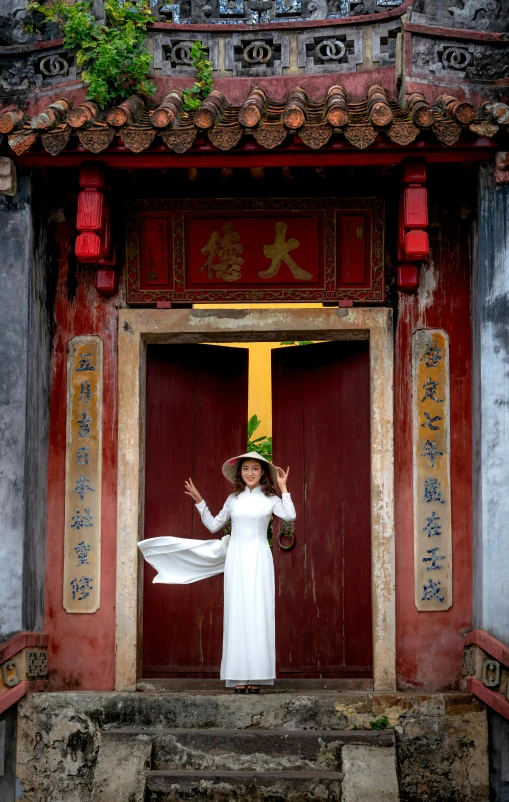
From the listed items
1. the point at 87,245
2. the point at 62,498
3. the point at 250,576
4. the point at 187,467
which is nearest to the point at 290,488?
the point at 187,467

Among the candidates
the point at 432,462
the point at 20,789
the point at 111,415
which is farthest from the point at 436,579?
the point at 20,789

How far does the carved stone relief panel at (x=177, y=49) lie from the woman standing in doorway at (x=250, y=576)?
2.72 meters

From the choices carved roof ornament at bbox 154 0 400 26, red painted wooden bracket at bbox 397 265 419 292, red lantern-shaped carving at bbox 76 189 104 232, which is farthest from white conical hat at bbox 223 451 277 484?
carved roof ornament at bbox 154 0 400 26

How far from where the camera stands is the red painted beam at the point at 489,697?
24.9ft

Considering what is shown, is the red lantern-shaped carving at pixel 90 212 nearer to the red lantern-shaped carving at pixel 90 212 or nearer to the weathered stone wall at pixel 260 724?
the red lantern-shaped carving at pixel 90 212

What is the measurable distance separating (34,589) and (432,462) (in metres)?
2.83

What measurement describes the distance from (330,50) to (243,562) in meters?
3.57

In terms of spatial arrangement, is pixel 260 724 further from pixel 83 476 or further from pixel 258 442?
pixel 258 442

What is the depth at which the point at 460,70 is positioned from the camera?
8.41 metres

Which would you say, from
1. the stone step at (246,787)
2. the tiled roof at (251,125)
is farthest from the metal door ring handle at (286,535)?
the tiled roof at (251,125)

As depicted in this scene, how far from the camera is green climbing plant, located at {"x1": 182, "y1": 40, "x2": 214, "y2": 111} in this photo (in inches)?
332

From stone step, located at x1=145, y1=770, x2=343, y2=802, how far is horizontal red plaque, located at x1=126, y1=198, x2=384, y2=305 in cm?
326

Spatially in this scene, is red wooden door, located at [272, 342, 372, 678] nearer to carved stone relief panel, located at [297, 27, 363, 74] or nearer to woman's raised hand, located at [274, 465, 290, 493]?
woman's raised hand, located at [274, 465, 290, 493]

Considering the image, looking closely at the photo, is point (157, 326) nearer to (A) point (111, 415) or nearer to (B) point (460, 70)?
(A) point (111, 415)
